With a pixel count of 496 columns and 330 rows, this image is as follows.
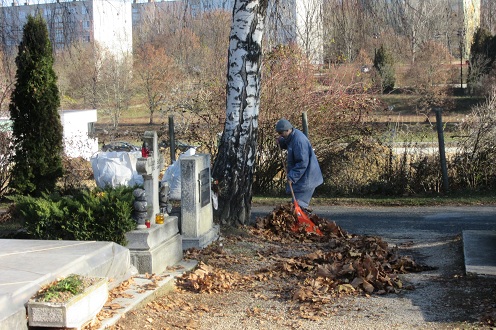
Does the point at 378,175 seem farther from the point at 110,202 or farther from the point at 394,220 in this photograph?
the point at 110,202

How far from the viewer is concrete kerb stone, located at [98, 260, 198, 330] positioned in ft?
18.6

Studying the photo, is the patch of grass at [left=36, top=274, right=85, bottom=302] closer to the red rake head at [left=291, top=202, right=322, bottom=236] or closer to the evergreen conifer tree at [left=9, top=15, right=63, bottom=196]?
the red rake head at [left=291, top=202, right=322, bottom=236]

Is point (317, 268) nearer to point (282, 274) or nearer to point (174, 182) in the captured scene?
point (282, 274)

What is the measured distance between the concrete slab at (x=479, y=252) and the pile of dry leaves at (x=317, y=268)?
627 mm

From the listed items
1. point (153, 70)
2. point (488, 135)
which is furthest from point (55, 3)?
point (153, 70)

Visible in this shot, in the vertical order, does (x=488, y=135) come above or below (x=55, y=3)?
below

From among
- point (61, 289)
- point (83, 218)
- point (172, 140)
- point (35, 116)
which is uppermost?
point (35, 116)

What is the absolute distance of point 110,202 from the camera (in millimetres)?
7199

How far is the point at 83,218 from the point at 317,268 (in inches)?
99.6

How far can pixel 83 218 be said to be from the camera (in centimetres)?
718

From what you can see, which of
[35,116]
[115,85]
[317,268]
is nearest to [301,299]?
[317,268]

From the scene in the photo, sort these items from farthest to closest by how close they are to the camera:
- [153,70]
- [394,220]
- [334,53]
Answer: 1. [153,70]
2. [334,53]
3. [394,220]

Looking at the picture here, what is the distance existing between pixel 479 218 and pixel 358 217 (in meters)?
2.11

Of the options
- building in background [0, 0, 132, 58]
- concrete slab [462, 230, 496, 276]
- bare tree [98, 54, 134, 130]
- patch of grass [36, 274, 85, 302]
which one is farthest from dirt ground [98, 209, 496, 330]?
bare tree [98, 54, 134, 130]
